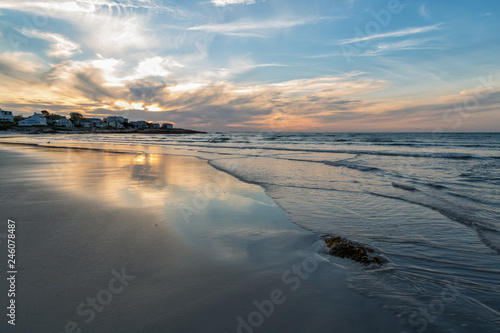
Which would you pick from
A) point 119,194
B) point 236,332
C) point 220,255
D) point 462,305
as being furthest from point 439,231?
point 119,194

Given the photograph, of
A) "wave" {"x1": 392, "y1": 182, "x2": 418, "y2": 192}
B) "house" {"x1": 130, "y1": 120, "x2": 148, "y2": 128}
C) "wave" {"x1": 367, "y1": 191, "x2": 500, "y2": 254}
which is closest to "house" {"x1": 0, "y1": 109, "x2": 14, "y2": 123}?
"house" {"x1": 130, "y1": 120, "x2": 148, "y2": 128}

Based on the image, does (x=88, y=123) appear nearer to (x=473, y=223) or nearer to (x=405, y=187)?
(x=405, y=187)

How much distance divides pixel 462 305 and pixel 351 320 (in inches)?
56.1

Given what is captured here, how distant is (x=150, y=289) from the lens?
298 centimetres

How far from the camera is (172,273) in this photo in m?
3.34

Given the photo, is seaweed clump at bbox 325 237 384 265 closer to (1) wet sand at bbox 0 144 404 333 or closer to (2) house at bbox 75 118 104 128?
(1) wet sand at bbox 0 144 404 333

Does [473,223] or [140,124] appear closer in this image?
[473,223]

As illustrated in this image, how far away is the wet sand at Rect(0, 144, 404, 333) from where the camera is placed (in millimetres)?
2535

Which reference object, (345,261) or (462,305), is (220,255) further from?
(462,305)

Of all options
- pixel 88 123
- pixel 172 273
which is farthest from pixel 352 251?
pixel 88 123

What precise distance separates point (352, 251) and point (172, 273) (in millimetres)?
2797

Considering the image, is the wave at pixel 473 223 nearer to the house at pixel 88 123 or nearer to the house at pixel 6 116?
the house at pixel 6 116

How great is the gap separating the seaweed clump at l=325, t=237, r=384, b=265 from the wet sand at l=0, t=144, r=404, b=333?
0.34 m

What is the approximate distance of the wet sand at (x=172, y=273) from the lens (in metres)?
2.54
